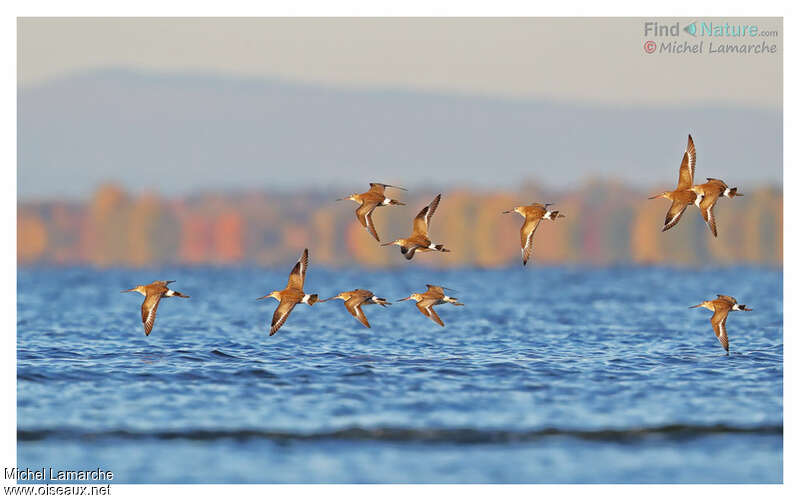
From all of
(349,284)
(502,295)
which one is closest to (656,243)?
(349,284)

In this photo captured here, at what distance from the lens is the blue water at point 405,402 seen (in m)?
16.1

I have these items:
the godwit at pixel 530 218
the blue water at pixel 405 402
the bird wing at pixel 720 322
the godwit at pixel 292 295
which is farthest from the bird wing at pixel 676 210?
the godwit at pixel 292 295

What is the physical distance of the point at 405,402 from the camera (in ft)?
64.4

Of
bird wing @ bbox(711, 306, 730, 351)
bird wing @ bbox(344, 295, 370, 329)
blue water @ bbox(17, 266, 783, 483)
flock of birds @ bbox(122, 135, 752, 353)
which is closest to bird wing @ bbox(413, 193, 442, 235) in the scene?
flock of birds @ bbox(122, 135, 752, 353)

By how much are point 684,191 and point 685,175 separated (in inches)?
13.8

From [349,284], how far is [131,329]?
40.0 metres

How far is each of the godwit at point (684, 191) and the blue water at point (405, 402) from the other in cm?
305

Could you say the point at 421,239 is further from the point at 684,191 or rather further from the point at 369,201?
the point at 684,191

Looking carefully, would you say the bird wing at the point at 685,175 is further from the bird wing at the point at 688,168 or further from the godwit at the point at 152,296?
the godwit at the point at 152,296

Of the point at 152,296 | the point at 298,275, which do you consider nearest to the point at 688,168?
the point at 298,275

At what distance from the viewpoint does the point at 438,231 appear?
117m

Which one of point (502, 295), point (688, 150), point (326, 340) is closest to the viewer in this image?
point (688, 150)

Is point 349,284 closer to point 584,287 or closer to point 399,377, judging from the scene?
point 584,287

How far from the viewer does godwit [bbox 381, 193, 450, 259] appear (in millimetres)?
20234
